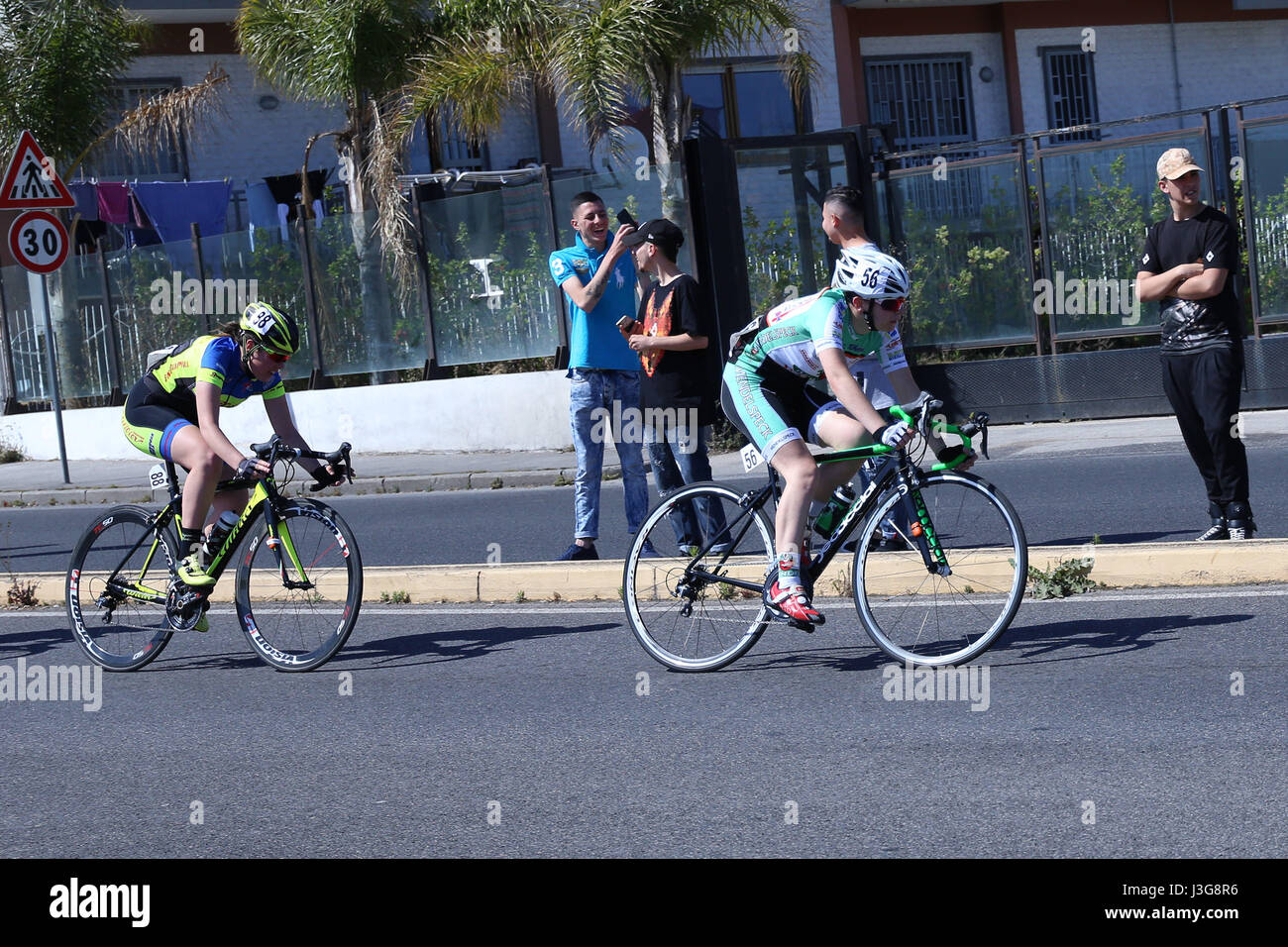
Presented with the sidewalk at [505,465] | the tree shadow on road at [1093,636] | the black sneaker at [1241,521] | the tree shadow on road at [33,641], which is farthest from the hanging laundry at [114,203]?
the tree shadow on road at [1093,636]

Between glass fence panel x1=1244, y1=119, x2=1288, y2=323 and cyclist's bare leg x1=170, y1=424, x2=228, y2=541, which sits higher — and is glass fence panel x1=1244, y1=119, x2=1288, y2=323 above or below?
above

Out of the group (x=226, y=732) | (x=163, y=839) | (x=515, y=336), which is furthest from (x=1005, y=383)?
(x=163, y=839)

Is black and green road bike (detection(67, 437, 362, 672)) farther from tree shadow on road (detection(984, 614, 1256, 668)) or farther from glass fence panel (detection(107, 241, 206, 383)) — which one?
glass fence panel (detection(107, 241, 206, 383))

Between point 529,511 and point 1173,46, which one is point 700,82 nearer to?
point 1173,46

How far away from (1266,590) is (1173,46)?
2424 cm

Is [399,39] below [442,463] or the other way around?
the other way around

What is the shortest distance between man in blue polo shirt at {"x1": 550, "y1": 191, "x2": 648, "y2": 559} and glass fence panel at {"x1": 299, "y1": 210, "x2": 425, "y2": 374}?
34.2ft

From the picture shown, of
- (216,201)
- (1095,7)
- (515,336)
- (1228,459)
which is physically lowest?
(1228,459)

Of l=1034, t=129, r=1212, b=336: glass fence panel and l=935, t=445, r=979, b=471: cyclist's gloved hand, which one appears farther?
l=1034, t=129, r=1212, b=336: glass fence panel

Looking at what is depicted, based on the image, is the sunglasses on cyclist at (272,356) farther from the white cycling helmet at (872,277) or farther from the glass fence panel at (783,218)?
the glass fence panel at (783,218)

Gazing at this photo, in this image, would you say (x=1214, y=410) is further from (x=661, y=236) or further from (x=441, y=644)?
(x=441, y=644)

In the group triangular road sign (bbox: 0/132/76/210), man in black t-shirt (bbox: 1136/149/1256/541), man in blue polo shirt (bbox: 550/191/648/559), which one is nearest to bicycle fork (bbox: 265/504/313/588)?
man in blue polo shirt (bbox: 550/191/648/559)

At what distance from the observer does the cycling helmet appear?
23.4ft

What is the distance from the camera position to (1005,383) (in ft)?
57.0
